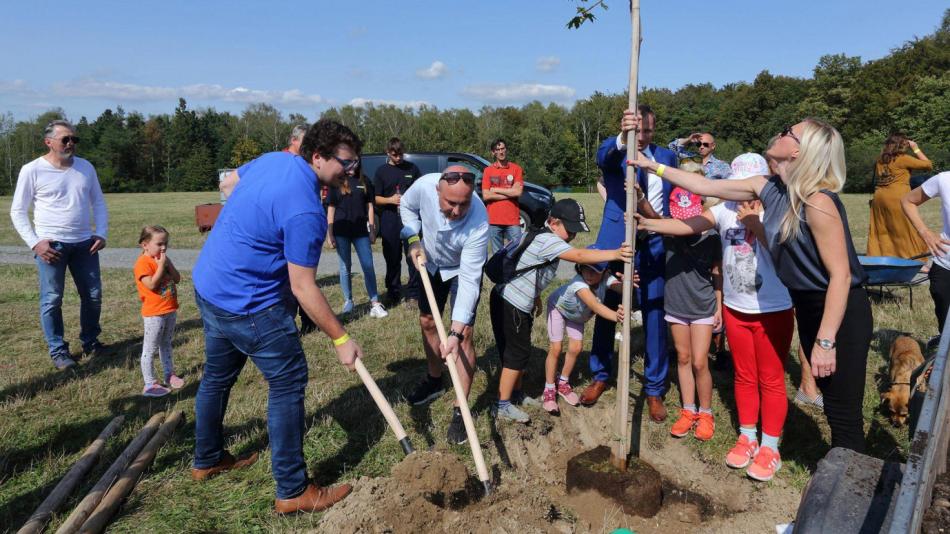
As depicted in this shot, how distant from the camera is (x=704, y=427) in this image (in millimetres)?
4254

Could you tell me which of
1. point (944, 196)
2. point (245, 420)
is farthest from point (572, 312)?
point (944, 196)

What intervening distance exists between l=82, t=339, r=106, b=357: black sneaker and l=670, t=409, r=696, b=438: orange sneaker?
17.8ft

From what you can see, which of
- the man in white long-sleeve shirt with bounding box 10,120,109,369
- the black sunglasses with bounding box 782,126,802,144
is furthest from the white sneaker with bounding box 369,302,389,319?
the black sunglasses with bounding box 782,126,802,144

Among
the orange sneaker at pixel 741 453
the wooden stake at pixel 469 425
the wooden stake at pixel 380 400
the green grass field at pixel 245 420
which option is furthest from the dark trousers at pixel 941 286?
the wooden stake at pixel 380 400

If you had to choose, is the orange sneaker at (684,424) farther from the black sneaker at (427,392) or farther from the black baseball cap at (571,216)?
the black sneaker at (427,392)

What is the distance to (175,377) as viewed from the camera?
519cm

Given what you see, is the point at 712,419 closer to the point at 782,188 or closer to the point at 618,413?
the point at 618,413

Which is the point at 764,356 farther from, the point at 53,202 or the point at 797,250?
the point at 53,202

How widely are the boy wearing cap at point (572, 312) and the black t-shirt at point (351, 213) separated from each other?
3582mm

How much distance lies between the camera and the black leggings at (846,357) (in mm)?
3014

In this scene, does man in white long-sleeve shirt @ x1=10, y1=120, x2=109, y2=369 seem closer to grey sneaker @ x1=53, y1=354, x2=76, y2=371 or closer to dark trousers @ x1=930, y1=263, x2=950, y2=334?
grey sneaker @ x1=53, y1=354, x2=76, y2=371

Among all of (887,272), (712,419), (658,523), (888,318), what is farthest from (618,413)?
(888,318)

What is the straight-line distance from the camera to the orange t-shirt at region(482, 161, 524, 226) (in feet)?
29.8

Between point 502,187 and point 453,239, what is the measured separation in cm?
515
